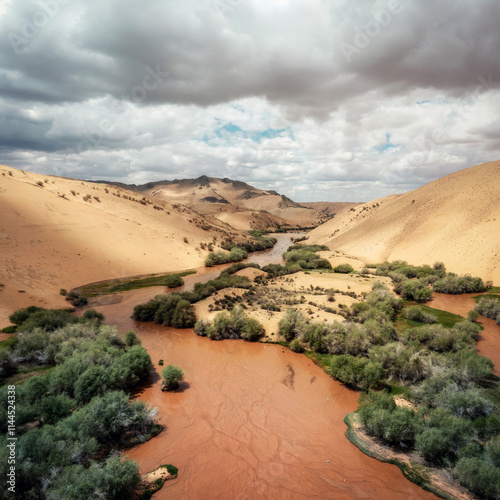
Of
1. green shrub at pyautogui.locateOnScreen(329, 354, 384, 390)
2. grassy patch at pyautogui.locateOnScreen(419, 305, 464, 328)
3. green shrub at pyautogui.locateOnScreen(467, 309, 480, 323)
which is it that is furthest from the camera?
green shrub at pyautogui.locateOnScreen(467, 309, 480, 323)

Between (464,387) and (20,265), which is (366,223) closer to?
(464,387)

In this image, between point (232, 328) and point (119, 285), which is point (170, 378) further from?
point (119, 285)

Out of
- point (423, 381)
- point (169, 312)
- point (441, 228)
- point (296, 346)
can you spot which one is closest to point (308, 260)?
point (441, 228)

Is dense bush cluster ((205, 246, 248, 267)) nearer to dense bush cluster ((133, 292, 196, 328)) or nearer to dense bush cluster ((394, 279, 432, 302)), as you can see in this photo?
dense bush cluster ((133, 292, 196, 328))

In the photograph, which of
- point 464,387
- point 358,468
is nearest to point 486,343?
point 464,387

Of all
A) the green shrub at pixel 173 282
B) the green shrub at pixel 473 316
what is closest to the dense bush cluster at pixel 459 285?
the green shrub at pixel 473 316

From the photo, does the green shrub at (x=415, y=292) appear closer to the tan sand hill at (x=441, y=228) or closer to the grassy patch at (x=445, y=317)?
the grassy patch at (x=445, y=317)

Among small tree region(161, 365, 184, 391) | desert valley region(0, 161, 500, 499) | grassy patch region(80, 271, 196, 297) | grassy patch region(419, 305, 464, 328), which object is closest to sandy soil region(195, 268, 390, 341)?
desert valley region(0, 161, 500, 499)

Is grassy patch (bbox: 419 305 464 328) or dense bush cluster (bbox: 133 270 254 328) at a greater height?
grassy patch (bbox: 419 305 464 328)
